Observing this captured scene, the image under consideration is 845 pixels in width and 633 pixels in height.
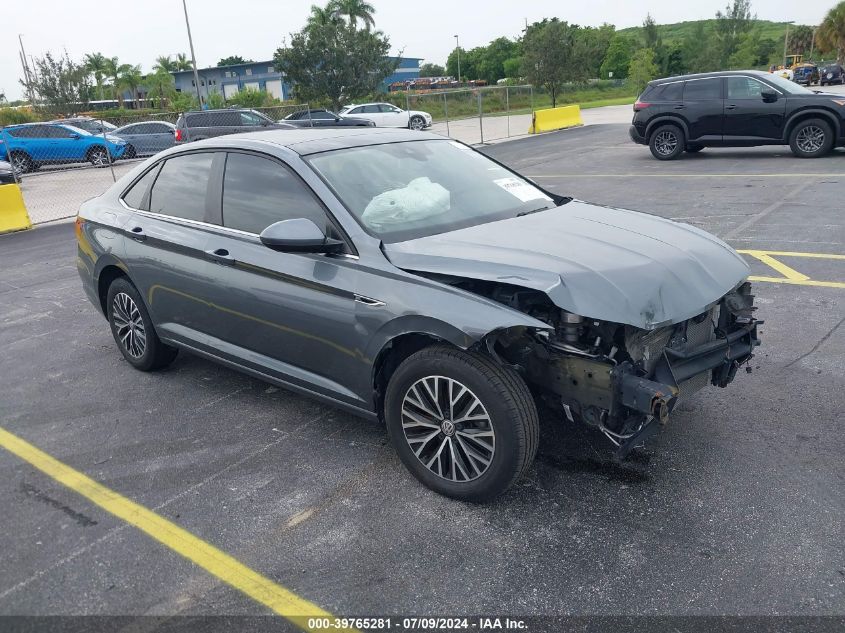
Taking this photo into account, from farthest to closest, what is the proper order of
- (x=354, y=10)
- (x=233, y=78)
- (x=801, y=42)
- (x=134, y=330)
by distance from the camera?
(x=801, y=42) < (x=233, y=78) < (x=354, y=10) < (x=134, y=330)

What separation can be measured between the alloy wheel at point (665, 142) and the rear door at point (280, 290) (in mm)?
13301

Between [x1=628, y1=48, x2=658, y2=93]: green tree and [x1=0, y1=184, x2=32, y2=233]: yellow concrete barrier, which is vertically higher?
[x1=628, y1=48, x2=658, y2=93]: green tree

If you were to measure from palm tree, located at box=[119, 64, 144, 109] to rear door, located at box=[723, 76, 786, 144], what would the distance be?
88272 mm

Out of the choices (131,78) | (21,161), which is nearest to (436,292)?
(21,161)

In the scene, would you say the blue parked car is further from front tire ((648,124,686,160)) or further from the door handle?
the door handle

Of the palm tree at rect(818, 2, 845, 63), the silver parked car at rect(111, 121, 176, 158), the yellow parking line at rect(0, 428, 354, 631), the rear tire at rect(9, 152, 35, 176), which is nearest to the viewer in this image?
the yellow parking line at rect(0, 428, 354, 631)

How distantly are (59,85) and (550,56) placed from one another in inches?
1054

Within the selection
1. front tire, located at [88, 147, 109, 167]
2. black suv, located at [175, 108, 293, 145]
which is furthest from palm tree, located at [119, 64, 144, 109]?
black suv, located at [175, 108, 293, 145]

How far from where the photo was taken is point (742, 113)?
47.4 feet

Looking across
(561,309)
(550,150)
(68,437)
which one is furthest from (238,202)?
(550,150)

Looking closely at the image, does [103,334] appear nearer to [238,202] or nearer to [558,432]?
[238,202]

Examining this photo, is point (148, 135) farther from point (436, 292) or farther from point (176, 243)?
point (436, 292)

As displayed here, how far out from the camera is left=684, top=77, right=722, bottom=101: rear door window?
1459 cm

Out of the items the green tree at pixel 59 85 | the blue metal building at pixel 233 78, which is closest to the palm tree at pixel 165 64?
the blue metal building at pixel 233 78
